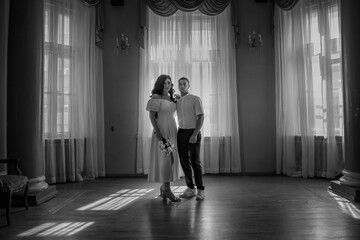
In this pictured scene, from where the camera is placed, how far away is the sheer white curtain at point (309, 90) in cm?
518

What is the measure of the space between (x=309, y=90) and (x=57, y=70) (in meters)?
4.46

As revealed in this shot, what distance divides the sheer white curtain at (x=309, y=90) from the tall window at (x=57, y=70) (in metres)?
3.92

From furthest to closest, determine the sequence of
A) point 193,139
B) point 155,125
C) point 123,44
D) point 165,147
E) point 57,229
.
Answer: point 123,44
point 193,139
point 155,125
point 165,147
point 57,229

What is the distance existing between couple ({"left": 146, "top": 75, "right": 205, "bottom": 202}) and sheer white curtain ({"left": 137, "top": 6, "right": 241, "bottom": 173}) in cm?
184

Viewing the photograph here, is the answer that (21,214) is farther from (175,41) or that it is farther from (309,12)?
(309,12)

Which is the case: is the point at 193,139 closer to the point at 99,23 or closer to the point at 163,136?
the point at 163,136

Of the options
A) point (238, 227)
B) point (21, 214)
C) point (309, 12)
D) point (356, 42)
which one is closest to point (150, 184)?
point (21, 214)

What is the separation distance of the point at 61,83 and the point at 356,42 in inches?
180

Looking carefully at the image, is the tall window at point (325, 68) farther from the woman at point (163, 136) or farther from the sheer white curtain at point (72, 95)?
the sheer white curtain at point (72, 95)

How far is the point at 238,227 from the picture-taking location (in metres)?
2.82

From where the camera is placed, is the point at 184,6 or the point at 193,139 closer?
the point at 193,139

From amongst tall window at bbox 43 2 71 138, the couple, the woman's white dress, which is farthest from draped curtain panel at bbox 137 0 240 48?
the woman's white dress

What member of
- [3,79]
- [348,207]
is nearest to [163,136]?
[348,207]

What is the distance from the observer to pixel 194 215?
3205mm
